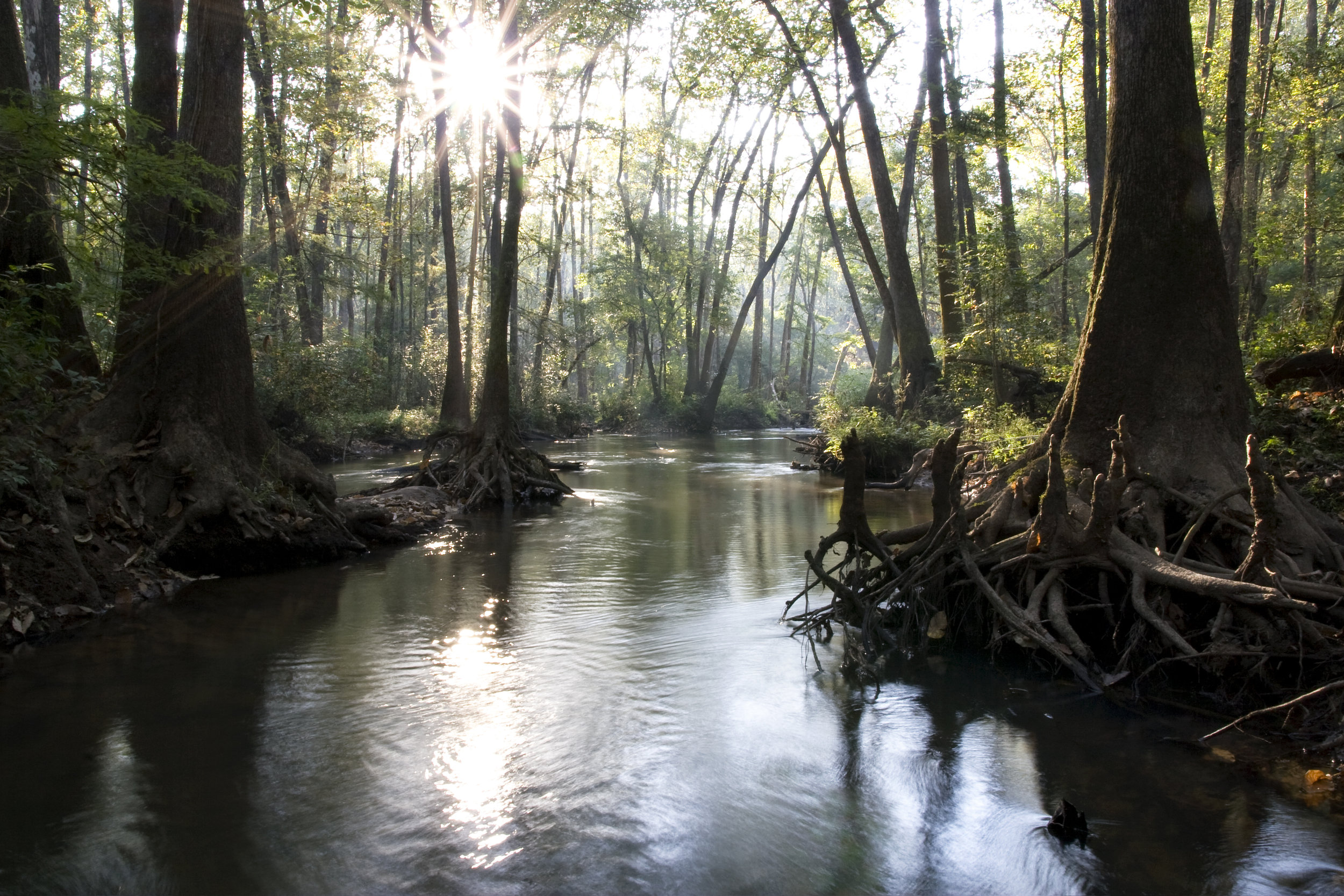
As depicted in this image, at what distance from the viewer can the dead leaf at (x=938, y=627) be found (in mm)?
7320

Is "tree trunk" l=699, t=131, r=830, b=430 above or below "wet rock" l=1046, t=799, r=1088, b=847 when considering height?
above

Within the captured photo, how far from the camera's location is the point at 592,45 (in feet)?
85.4

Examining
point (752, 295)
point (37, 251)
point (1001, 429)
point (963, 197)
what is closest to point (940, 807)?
point (1001, 429)

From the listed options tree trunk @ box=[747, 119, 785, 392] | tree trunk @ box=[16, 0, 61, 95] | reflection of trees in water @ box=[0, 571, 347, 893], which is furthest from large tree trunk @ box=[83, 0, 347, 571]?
tree trunk @ box=[747, 119, 785, 392]

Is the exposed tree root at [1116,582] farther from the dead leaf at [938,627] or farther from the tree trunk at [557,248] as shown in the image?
the tree trunk at [557,248]

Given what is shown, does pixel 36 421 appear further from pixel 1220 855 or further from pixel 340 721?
pixel 1220 855

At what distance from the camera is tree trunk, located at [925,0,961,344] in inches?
768

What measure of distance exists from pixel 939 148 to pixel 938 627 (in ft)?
53.8

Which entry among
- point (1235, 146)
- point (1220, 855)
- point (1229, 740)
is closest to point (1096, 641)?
point (1229, 740)

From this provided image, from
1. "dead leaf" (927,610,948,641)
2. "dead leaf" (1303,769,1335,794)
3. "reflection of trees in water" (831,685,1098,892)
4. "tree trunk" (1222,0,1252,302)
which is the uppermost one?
"tree trunk" (1222,0,1252,302)

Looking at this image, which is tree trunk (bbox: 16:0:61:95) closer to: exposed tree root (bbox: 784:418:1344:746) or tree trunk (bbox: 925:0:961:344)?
exposed tree root (bbox: 784:418:1344:746)

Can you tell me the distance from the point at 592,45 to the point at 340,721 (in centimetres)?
2505

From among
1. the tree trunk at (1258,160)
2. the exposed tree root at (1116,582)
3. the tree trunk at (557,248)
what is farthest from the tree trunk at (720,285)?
the exposed tree root at (1116,582)

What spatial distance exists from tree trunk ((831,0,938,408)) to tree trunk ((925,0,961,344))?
73cm
